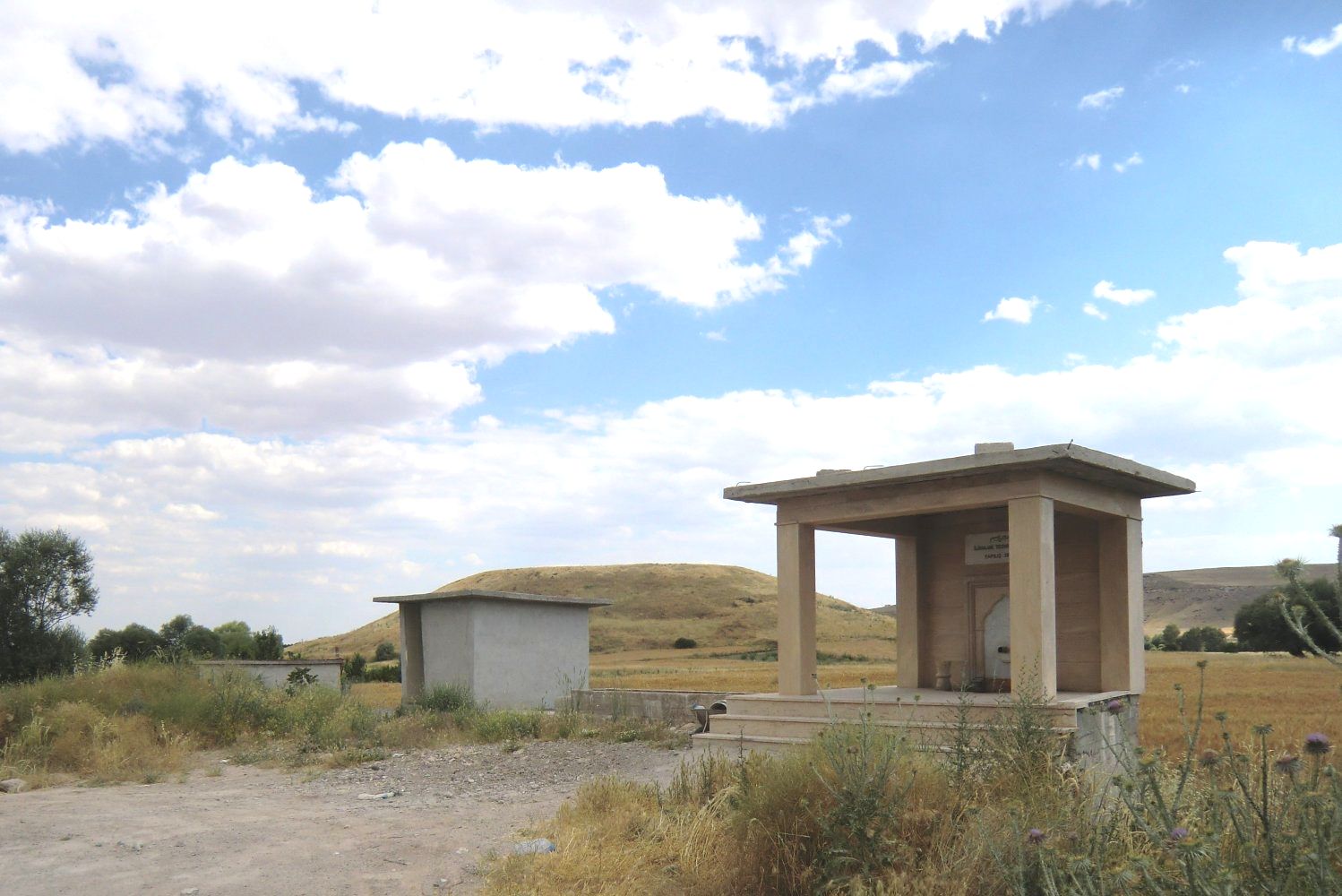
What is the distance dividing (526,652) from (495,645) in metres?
0.90

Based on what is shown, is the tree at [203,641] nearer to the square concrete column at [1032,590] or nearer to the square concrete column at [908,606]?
the square concrete column at [908,606]

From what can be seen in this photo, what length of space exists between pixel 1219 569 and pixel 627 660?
227ft

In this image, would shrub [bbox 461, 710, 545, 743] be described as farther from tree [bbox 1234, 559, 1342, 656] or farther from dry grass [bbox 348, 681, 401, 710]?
tree [bbox 1234, 559, 1342, 656]

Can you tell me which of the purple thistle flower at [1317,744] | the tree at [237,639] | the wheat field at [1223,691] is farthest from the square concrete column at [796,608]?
the tree at [237,639]

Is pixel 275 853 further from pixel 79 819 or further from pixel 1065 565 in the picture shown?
pixel 1065 565

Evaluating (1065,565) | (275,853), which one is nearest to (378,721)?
(275,853)

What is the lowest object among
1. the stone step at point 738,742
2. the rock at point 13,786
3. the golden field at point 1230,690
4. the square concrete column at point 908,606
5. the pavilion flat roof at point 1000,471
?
the golden field at point 1230,690

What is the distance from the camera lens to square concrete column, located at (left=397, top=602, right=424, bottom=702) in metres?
21.5

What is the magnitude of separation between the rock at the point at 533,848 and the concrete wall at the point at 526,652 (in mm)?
11851

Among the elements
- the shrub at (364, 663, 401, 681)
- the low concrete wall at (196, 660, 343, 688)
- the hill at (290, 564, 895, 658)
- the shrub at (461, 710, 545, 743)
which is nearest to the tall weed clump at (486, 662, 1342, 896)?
the shrub at (461, 710, 545, 743)

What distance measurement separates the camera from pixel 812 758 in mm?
6754

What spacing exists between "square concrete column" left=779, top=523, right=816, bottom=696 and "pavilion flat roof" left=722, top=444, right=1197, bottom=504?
532mm

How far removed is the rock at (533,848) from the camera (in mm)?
7833

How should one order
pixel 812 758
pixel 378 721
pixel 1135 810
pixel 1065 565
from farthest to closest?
1. pixel 378 721
2. pixel 1065 565
3. pixel 812 758
4. pixel 1135 810
